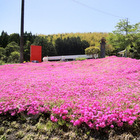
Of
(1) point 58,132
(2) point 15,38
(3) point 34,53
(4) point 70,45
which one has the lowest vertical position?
(1) point 58,132

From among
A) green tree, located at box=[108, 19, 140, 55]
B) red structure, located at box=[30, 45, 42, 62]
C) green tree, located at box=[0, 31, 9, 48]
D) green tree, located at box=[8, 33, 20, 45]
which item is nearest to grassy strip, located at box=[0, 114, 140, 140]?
red structure, located at box=[30, 45, 42, 62]

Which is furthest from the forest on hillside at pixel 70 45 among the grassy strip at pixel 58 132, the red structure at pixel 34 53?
the grassy strip at pixel 58 132

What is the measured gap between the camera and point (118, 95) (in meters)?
4.36

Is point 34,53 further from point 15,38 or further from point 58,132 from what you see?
point 15,38

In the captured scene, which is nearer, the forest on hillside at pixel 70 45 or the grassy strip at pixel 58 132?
the grassy strip at pixel 58 132

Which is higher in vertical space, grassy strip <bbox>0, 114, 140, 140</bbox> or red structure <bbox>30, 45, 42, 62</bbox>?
red structure <bbox>30, 45, 42, 62</bbox>

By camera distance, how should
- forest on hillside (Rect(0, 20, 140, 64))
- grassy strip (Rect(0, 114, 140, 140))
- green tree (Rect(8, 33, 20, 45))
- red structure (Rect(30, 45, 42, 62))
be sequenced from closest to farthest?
grassy strip (Rect(0, 114, 140, 140)), red structure (Rect(30, 45, 42, 62)), forest on hillside (Rect(0, 20, 140, 64)), green tree (Rect(8, 33, 20, 45))

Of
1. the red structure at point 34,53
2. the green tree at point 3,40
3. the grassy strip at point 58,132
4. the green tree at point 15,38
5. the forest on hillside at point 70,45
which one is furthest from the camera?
the green tree at point 15,38

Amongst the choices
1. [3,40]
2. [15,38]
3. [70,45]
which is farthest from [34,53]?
[15,38]

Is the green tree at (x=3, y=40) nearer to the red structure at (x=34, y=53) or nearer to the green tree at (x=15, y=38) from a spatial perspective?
the green tree at (x=15, y=38)

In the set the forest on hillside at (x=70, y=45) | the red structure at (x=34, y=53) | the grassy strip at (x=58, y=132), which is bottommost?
the grassy strip at (x=58, y=132)

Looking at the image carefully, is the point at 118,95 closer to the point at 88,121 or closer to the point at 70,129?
the point at 88,121

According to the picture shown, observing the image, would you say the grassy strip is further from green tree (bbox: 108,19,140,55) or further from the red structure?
green tree (bbox: 108,19,140,55)

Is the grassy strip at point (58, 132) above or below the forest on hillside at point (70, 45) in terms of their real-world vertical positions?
below
